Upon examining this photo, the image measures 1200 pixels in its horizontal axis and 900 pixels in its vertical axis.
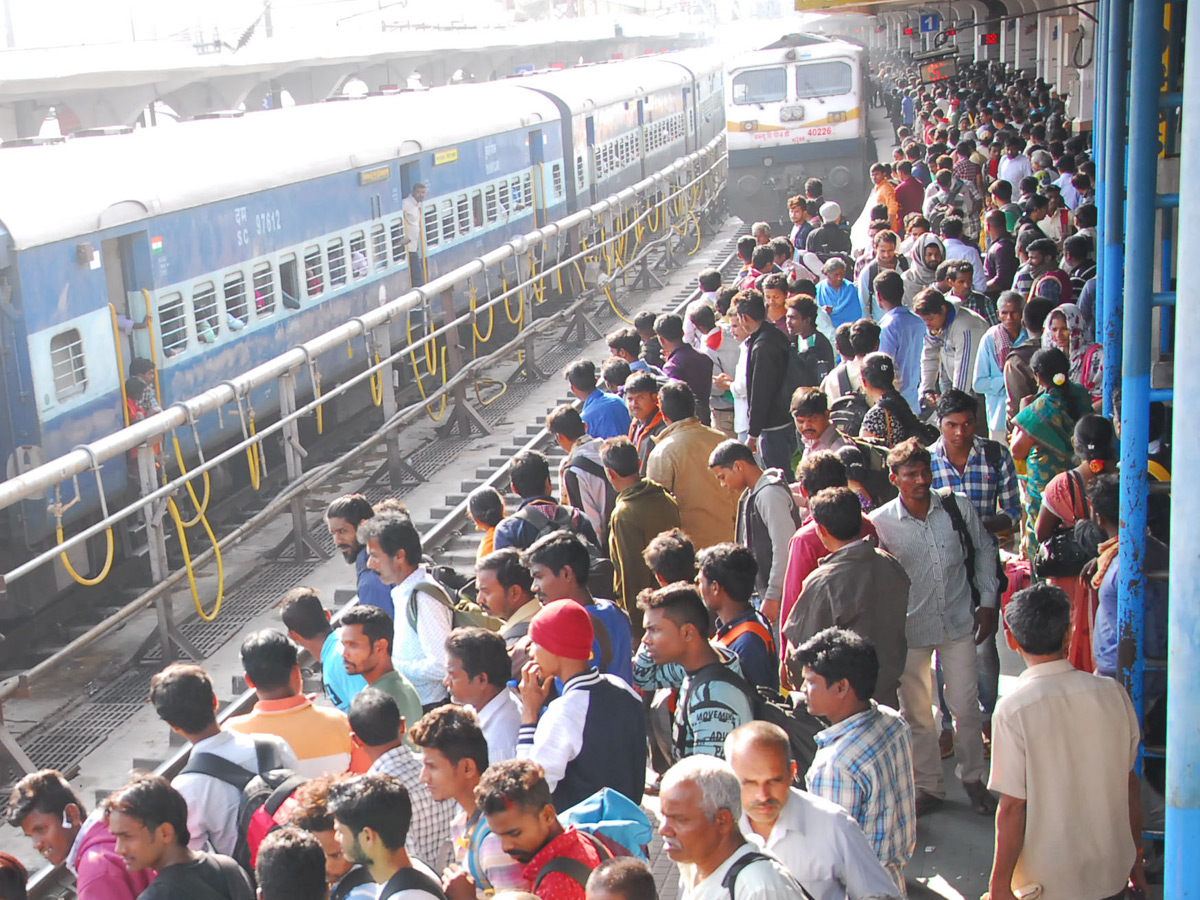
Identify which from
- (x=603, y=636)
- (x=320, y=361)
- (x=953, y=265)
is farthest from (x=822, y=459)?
(x=320, y=361)

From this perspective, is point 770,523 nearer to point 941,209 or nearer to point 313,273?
point 313,273

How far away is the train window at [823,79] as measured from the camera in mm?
22234

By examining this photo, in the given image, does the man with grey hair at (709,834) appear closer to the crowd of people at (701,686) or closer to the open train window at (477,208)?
the crowd of people at (701,686)

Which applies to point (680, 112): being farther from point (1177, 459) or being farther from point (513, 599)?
point (1177, 459)

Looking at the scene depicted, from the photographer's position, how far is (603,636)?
500cm

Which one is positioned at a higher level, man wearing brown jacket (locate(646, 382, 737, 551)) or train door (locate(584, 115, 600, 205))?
train door (locate(584, 115, 600, 205))

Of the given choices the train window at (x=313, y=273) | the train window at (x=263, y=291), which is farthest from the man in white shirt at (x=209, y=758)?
the train window at (x=313, y=273)

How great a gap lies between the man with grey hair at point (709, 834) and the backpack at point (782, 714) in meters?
1.01

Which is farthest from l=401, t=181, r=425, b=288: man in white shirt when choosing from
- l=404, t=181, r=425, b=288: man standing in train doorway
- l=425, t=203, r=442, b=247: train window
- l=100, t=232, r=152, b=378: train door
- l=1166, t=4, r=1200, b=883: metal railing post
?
l=1166, t=4, r=1200, b=883: metal railing post

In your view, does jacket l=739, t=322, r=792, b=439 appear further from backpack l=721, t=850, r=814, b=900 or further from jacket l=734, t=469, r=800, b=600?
backpack l=721, t=850, r=814, b=900

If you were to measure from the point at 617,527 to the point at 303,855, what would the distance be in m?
2.90

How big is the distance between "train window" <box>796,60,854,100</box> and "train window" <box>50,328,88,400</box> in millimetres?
15693

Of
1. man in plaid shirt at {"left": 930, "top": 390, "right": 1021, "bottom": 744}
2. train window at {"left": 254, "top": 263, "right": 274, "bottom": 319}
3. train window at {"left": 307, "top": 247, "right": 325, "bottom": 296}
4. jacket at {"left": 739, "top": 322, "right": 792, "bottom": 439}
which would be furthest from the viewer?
train window at {"left": 307, "top": 247, "right": 325, "bottom": 296}

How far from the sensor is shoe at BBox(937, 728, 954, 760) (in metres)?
6.05
